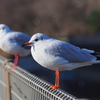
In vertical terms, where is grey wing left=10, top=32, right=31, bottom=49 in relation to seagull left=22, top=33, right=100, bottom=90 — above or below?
below

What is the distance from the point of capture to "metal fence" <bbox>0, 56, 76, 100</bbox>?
1.77 meters

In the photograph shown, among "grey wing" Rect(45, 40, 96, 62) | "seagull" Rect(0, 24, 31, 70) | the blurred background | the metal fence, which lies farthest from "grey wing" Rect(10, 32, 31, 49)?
the blurred background

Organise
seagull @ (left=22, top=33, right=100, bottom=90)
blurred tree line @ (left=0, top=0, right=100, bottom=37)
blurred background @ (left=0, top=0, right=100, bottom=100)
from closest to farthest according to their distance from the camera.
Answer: seagull @ (left=22, top=33, right=100, bottom=90) → blurred background @ (left=0, top=0, right=100, bottom=100) → blurred tree line @ (left=0, top=0, right=100, bottom=37)

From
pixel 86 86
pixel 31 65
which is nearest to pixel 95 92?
pixel 86 86

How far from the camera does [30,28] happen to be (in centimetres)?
1159

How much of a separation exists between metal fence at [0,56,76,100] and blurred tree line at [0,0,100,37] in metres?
8.69

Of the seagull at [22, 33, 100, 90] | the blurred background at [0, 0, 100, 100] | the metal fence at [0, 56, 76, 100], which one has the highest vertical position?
the seagull at [22, 33, 100, 90]

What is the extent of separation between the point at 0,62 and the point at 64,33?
29.2 feet

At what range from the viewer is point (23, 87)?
2.22 meters

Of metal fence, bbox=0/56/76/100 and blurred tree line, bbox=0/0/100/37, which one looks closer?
metal fence, bbox=0/56/76/100

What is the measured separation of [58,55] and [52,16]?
10504mm

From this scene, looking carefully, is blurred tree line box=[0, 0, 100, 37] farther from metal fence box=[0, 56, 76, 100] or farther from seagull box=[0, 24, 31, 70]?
metal fence box=[0, 56, 76, 100]

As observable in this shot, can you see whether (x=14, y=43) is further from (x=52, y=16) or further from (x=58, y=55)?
(x=52, y=16)

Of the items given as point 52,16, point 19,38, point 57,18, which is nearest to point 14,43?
point 19,38
